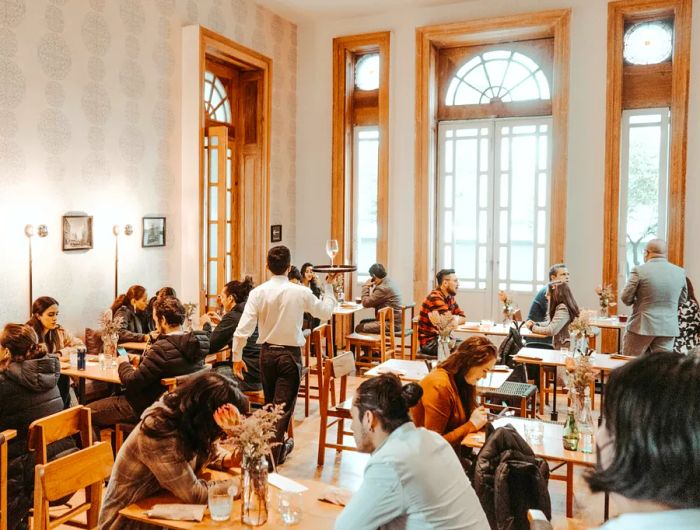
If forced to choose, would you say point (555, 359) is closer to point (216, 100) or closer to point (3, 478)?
point (3, 478)

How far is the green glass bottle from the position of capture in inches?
147

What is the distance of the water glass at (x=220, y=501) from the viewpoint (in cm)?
266

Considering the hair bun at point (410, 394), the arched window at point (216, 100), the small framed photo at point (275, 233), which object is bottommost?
the hair bun at point (410, 394)

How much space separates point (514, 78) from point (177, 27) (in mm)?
4448

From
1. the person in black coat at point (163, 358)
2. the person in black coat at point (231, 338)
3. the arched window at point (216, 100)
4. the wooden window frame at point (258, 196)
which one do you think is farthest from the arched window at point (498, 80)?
the person in black coat at point (163, 358)

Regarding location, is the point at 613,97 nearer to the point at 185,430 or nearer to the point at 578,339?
the point at 578,339

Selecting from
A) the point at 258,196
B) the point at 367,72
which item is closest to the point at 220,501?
the point at 258,196

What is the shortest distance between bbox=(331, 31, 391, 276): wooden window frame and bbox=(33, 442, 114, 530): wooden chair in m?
7.13

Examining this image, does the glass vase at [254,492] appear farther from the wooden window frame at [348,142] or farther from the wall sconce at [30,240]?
the wooden window frame at [348,142]

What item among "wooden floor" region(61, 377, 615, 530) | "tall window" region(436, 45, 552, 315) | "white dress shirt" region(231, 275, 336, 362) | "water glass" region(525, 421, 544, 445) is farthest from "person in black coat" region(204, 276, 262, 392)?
"tall window" region(436, 45, 552, 315)

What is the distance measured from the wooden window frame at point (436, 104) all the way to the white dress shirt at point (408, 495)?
699 centimetres

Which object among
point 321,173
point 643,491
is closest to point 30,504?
point 643,491

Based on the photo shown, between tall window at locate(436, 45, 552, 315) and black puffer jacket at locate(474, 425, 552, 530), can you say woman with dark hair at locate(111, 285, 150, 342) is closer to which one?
black puffer jacket at locate(474, 425, 552, 530)

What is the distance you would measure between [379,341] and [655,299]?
318 centimetres
